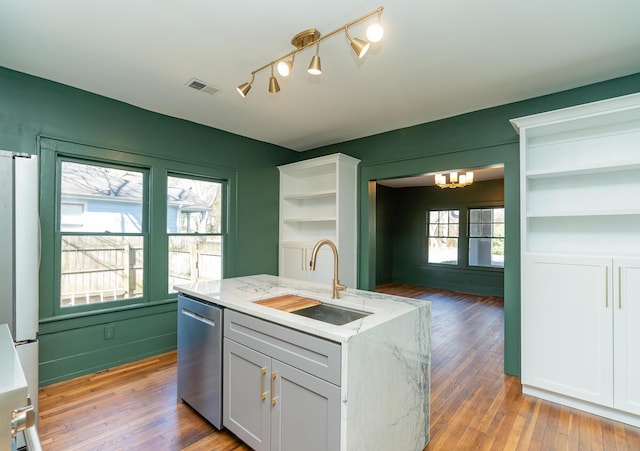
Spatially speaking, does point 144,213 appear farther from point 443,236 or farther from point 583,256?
point 443,236

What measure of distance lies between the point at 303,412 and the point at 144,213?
2861 millimetres

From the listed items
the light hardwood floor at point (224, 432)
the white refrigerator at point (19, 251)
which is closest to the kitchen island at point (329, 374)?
the light hardwood floor at point (224, 432)

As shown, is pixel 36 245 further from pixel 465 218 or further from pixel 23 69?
pixel 465 218

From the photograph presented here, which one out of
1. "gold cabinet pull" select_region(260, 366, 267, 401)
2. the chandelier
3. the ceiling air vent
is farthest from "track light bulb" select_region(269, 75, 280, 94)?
the chandelier

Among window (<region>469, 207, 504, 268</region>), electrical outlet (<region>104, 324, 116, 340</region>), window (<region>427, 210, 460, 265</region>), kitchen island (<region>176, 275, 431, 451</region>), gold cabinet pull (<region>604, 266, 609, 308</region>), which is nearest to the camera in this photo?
kitchen island (<region>176, 275, 431, 451</region>)

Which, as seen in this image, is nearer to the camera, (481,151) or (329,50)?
(329,50)

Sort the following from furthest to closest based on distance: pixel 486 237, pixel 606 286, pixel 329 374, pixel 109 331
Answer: pixel 486 237 → pixel 109 331 → pixel 606 286 → pixel 329 374

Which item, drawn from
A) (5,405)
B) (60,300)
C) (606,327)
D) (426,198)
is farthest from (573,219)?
(426,198)

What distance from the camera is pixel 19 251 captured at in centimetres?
175

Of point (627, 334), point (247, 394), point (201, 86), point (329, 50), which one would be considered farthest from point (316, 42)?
point (627, 334)

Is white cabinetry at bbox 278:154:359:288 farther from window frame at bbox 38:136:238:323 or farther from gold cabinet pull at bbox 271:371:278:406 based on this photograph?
gold cabinet pull at bbox 271:371:278:406

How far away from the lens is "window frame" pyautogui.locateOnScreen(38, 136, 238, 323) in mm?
2786

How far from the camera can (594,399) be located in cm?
242

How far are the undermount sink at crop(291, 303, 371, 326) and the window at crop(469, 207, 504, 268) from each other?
632cm
